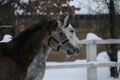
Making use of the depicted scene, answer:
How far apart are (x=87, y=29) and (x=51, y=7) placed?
10.9 feet

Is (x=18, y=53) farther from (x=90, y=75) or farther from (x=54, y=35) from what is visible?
(x=90, y=75)

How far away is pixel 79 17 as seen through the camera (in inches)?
665

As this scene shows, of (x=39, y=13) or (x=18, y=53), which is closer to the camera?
(x=18, y=53)

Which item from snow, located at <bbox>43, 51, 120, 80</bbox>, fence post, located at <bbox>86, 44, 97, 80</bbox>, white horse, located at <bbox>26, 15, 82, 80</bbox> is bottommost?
snow, located at <bbox>43, 51, 120, 80</bbox>

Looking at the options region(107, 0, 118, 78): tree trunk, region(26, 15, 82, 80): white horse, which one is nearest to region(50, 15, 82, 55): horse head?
region(26, 15, 82, 80): white horse

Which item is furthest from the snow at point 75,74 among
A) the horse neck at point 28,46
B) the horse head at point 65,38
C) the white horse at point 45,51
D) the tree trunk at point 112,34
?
the horse neck at point 28,46

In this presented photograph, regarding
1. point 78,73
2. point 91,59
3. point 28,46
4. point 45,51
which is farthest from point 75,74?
point 28,46

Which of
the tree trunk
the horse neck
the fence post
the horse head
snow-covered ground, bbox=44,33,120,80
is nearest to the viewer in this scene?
the horse neck

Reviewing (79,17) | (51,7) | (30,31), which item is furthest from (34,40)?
(79,17)

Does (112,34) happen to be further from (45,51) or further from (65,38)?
(65,38)

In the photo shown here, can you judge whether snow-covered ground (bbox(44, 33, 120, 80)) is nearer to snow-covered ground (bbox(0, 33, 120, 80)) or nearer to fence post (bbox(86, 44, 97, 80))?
snow-covered ground (bbox(0, 33, 120, 80))

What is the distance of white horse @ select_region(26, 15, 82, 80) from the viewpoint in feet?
20.4

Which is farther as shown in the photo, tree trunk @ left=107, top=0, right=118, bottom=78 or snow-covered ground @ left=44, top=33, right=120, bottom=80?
tree trunk @ left=107, top=0, right=118, bottom=78

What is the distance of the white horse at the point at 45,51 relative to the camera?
6230mm
